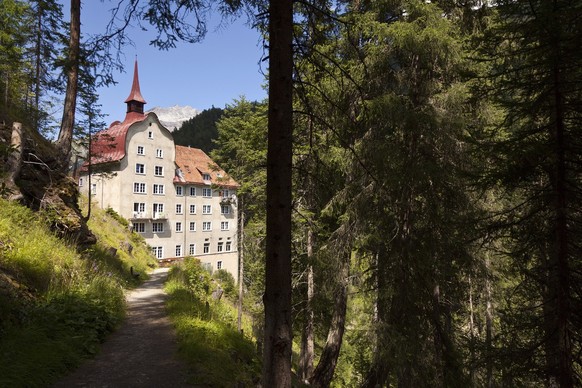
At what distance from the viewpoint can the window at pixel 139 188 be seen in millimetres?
38422

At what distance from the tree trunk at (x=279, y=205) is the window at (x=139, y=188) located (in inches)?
1522

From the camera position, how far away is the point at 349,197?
10117 mm

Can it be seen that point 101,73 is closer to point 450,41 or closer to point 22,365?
point 22,365

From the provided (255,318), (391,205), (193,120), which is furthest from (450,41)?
(193,120)

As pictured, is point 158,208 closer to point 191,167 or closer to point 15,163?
point 191,167

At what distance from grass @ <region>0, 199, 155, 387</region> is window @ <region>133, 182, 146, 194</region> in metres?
30.8

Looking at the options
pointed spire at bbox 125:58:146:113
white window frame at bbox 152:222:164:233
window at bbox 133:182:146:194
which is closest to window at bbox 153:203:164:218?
white window frame at bbox 152:222:164:233

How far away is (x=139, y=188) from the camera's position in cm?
3884

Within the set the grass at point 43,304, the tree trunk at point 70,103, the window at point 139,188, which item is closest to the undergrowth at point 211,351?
the grass at point 43,304

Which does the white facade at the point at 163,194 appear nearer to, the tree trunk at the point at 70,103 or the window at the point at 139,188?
the window at the point at 139,188

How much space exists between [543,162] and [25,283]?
939 centimetres

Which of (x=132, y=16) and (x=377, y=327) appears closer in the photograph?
(x=132, y=16)

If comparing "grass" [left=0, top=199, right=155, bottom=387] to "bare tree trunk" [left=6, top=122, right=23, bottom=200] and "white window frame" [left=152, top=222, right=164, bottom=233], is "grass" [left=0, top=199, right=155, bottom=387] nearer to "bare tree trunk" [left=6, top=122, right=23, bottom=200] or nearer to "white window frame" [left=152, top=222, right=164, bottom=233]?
"bare tree trunk" [left=6, top=122, right=23, bottom=200]

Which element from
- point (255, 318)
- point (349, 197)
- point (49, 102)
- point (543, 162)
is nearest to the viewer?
point (543, 162)
